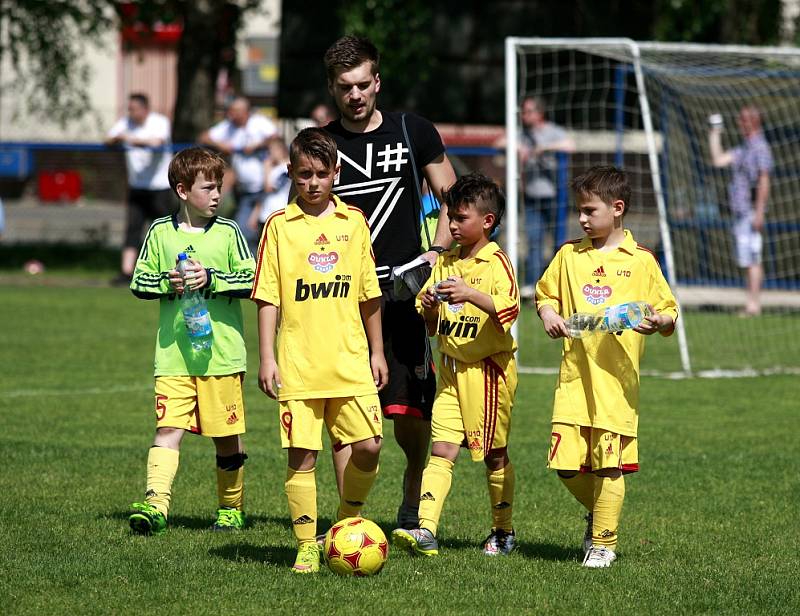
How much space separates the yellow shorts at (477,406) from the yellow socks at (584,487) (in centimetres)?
35

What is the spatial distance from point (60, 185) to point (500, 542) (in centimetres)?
2352

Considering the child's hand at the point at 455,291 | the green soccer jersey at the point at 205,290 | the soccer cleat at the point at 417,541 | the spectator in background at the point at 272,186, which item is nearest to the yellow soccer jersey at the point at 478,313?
the child's hand at the point at 455,291

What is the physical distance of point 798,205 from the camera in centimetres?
1769

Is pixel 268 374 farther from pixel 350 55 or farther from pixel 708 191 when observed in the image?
pixel 708 191

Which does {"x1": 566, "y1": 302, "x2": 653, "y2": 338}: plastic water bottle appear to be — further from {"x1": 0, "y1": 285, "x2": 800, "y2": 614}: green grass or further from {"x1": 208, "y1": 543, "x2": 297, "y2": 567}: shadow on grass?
{"x1": 208, "y1": 543, "x2": 297, "y2": 567}: shadow on grass

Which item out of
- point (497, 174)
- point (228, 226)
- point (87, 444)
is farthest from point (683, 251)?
point (228, 226)

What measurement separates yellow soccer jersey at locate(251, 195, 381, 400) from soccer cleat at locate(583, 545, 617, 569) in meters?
1.19

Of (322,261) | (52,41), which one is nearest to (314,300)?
(322,261)

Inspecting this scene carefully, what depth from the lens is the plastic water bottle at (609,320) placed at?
570 cm

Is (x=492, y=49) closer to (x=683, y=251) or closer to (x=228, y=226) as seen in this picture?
(x=683, y=251)

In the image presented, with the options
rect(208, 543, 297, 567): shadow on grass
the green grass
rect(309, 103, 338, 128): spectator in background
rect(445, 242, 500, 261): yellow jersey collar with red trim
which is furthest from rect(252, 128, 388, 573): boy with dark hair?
rect(309, 103, 338, 128): spectator in background

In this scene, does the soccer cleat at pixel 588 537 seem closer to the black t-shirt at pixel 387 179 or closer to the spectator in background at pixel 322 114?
the black t-shirt at pixel 387 179

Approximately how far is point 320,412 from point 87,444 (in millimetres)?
3328

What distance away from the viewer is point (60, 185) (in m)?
28.2
